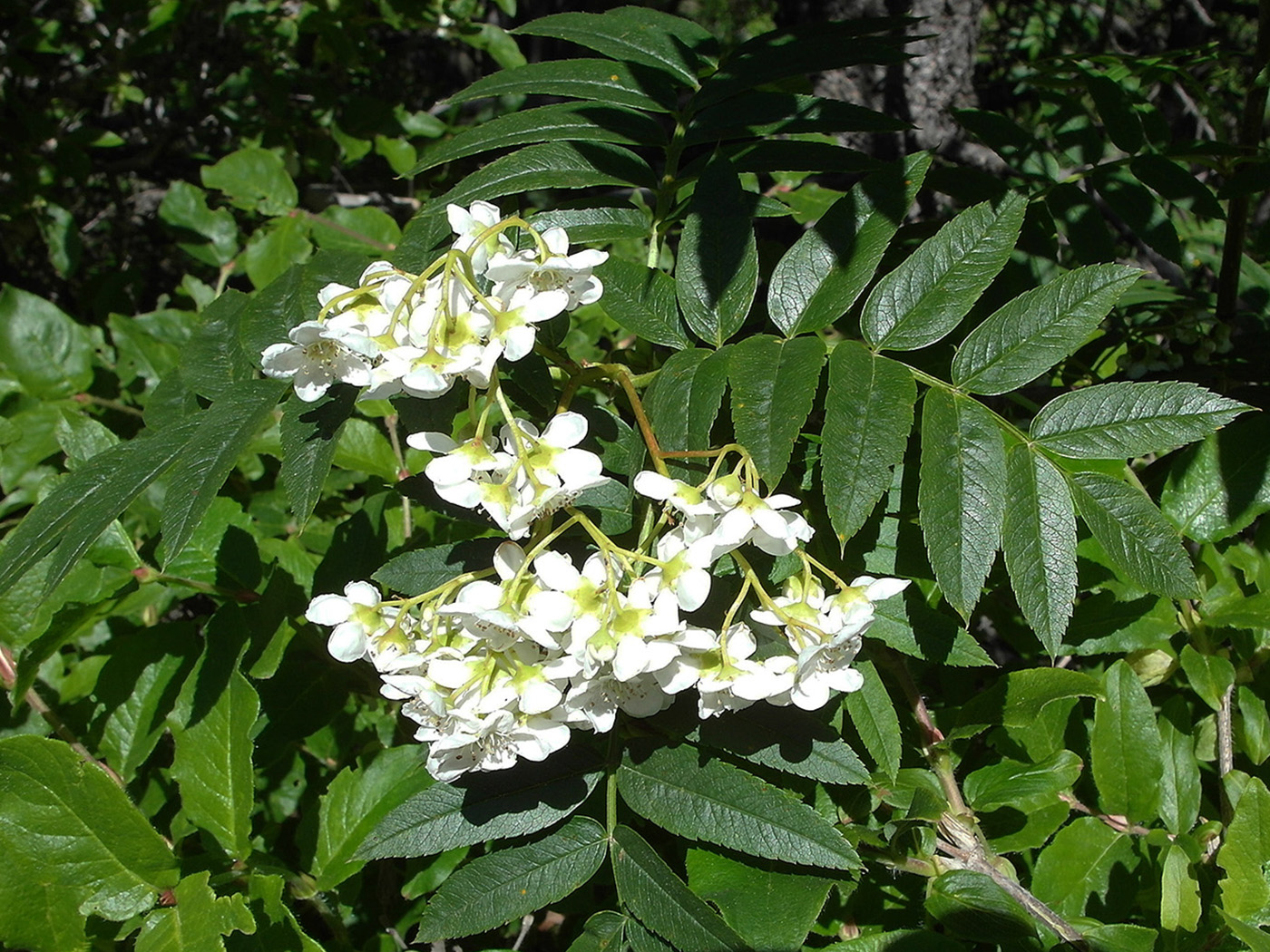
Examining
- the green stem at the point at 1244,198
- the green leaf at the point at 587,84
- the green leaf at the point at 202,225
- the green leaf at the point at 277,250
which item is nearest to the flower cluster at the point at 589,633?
the green leaf at the point at 587,84

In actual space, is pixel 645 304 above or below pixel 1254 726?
above

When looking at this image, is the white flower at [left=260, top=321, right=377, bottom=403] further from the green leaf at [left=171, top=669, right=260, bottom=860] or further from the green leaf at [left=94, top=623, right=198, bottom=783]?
the green leaf at [left=94, top=623, right=198, bottom=783]

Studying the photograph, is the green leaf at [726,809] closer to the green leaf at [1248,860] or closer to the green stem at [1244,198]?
the green leaf at [1248,860]

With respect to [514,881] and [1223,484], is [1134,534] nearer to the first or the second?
[1223,484]

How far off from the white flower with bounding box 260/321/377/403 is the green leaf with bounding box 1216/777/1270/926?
102 centimetres

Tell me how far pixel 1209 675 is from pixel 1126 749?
0.50 ft

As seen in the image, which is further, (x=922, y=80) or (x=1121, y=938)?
(x=922, y=80)

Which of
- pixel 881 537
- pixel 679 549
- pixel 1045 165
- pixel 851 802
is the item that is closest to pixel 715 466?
pixel 679 549

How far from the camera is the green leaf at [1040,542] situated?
99 centimetres

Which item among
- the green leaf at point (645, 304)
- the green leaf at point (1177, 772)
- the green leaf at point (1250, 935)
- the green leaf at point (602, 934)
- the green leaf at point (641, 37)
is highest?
the green leaf at point (641, 37)

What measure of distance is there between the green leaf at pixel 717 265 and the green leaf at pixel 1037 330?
259mm

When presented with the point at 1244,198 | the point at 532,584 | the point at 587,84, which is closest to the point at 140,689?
the point at 532,584

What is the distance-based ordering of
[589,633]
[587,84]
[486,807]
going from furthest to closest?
[587,84] < [486,807] < [589,633]

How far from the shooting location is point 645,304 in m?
1.25
